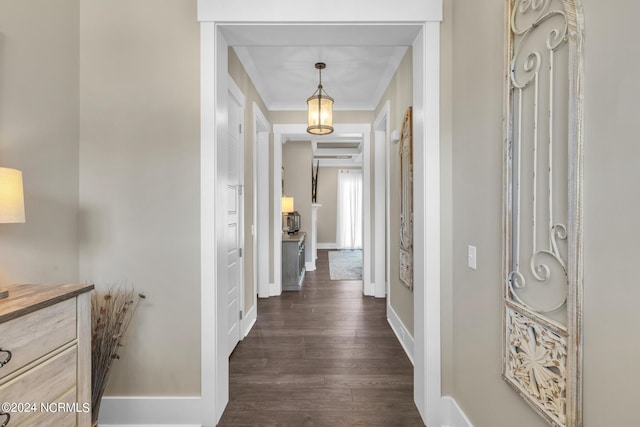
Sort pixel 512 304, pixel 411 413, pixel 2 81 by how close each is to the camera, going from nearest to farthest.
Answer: pixel 512 304 < pixel 2 81 < pixel 411 413

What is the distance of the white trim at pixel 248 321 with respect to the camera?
330cm

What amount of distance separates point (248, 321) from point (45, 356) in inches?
93.7

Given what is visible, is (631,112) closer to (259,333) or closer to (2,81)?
(2,81)

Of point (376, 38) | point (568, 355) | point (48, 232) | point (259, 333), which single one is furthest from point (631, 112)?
point (259, 333)

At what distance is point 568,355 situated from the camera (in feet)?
3.38

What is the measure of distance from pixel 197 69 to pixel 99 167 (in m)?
0.82

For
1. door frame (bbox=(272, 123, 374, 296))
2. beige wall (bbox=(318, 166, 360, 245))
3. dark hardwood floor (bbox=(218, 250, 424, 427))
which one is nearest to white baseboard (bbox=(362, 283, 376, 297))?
door frame (bbox=(272, 123, 374, 296))

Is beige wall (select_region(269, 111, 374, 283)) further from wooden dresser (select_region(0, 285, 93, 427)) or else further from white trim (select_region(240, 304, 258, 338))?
wooden dresser (select_region(0, 285, 93, 427))

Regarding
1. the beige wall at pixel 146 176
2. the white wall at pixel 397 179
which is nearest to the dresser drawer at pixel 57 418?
the beige wall at pixel 146 176

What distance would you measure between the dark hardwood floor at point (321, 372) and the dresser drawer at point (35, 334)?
3.72ft

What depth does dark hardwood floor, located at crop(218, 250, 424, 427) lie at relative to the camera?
2068 mm

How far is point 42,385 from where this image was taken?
4.04ft

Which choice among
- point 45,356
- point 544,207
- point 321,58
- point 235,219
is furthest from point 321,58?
point 45,356

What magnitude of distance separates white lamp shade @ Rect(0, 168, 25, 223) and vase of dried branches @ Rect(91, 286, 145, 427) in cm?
77
